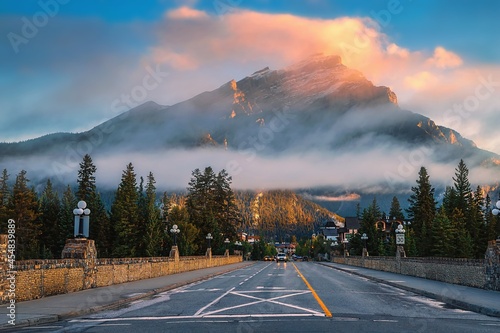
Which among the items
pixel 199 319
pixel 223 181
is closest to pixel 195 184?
pixel 223 181

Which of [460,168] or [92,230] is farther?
[460,168]

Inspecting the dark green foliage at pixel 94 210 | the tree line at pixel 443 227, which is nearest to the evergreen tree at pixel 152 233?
the dark green foliage at pixel 94 210

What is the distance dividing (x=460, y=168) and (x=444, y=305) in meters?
104

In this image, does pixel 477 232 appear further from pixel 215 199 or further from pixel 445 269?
pixel 445 269

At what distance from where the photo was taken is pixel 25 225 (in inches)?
3501

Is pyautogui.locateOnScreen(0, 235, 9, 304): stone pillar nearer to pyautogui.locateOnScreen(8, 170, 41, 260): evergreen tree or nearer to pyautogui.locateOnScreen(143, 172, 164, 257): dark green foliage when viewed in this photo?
pyautogui.locateOnScreen(8, 170, 41, 260): evergreen tree

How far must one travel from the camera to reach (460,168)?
113000mm

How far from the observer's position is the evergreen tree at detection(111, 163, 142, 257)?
323ft

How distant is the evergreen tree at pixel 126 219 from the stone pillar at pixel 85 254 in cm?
7675

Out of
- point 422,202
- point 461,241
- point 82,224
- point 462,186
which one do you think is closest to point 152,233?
point 461,241

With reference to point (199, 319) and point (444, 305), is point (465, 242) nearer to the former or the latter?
point (444, 305)

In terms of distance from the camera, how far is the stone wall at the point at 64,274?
16.7 meters

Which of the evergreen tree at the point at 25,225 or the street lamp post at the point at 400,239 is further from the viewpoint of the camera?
the evergreen tree at the point at 25,225

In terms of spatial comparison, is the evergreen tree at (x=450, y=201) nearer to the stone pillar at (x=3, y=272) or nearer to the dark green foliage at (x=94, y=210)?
the dark green foliage at (x=94, y=210)
